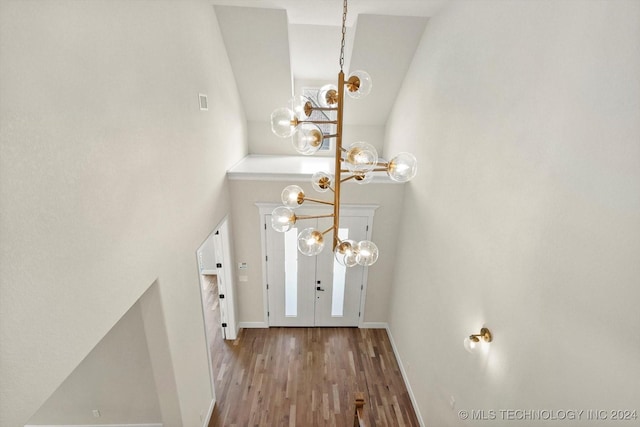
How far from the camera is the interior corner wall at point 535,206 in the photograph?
4.76 feet

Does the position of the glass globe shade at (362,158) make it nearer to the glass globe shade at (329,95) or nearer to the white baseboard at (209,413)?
the glass globe shade at (329,95)

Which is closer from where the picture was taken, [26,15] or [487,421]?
[26,15]

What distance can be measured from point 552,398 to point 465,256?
123cm

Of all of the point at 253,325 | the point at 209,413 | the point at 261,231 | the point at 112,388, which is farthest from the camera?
the point at 253,325

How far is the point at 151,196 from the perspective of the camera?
7.44ft

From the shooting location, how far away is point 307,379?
453cm

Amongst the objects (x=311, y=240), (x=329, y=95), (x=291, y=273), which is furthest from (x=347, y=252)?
(x=291, y=273)

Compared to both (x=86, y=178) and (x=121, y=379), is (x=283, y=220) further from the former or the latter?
(x=121, y=379)

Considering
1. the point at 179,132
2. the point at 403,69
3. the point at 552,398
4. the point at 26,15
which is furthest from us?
the point at 403,69

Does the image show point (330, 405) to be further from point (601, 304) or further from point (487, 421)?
point (601, 304)

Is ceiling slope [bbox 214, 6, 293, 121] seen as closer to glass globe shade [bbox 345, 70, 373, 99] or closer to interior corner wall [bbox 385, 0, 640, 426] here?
interior corner wall [bbox 385, 0, 640, 426]

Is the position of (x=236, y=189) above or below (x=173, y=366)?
above

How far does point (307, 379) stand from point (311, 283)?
4.96 ft

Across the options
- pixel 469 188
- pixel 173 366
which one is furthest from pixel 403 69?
pixel 173 366
